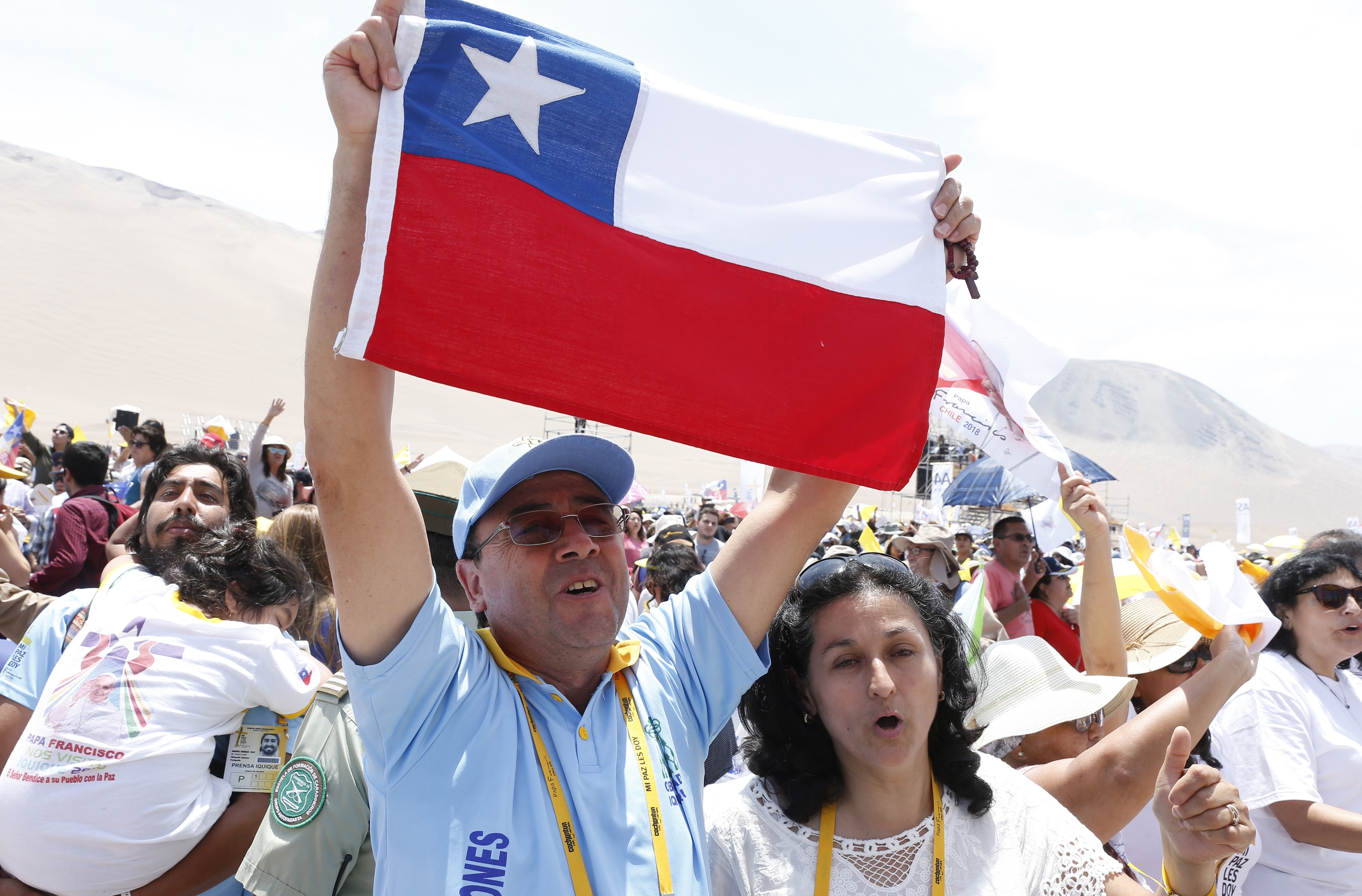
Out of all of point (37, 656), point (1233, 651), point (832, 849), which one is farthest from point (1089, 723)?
point (37, 656)

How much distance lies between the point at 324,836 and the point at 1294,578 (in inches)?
143

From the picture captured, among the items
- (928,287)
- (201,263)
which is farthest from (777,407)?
(201,263)

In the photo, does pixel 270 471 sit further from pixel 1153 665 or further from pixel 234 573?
pixel 1153 665

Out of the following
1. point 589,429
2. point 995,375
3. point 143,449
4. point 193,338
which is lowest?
point 143,449

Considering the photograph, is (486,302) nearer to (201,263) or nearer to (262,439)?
(262,439)

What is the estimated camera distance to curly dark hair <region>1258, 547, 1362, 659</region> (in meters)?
3.64

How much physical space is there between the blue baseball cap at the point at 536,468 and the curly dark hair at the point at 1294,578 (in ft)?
9.33

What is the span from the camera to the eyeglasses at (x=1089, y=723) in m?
Answer: 2.88

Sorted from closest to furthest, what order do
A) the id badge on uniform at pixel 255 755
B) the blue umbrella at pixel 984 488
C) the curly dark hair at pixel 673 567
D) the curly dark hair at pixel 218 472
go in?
the id badge on uniform at pixel 255 755 < the curly dark hair at pixel 218 472 < the curly dark hair at pixel 673 567 < the blue umbrella at pixel 984 488

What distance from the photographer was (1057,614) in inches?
252

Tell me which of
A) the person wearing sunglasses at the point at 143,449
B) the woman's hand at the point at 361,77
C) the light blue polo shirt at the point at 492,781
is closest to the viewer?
the light blue polo shirt at the point at 492,781

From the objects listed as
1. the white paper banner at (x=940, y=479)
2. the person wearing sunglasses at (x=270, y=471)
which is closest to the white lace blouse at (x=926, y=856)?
the person wearing sunglasses at (x=270, y=471)

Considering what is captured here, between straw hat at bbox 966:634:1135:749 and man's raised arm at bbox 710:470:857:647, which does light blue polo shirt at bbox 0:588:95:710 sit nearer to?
man's raised arm at bbox 710:470:857:647

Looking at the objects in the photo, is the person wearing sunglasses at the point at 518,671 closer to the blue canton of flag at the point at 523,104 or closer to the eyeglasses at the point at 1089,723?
the blue canton of flag at the point at 523,104
